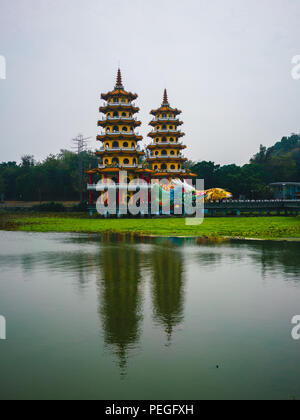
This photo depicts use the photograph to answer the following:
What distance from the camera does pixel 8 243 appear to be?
75.1ft

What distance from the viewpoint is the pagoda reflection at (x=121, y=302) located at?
714cm

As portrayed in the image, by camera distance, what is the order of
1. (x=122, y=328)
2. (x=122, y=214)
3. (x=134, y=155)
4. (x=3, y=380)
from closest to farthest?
1. (x=3, y=380)
2. (x=122, y=328)
3. (x=122, y=214)
4. (x=134, y=155)

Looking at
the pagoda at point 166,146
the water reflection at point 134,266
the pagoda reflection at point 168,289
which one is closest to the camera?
the water reflection at point 134,266

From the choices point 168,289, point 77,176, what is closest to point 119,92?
point 77,176

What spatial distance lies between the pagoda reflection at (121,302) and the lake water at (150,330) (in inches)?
1.0

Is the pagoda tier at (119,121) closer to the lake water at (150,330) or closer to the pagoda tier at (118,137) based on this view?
the pagoda tier at (118,137)

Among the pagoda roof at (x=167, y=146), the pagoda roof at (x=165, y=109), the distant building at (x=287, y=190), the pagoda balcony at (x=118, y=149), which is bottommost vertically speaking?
the distant building at (x=287, y=190)

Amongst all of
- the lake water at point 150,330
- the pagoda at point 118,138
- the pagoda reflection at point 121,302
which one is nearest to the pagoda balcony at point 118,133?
the pagoda at point 118,138

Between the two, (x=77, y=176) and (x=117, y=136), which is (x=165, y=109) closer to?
(x=117, y=136)

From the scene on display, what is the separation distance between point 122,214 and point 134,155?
9.45 m

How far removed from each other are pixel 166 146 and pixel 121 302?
5286 centimetres
